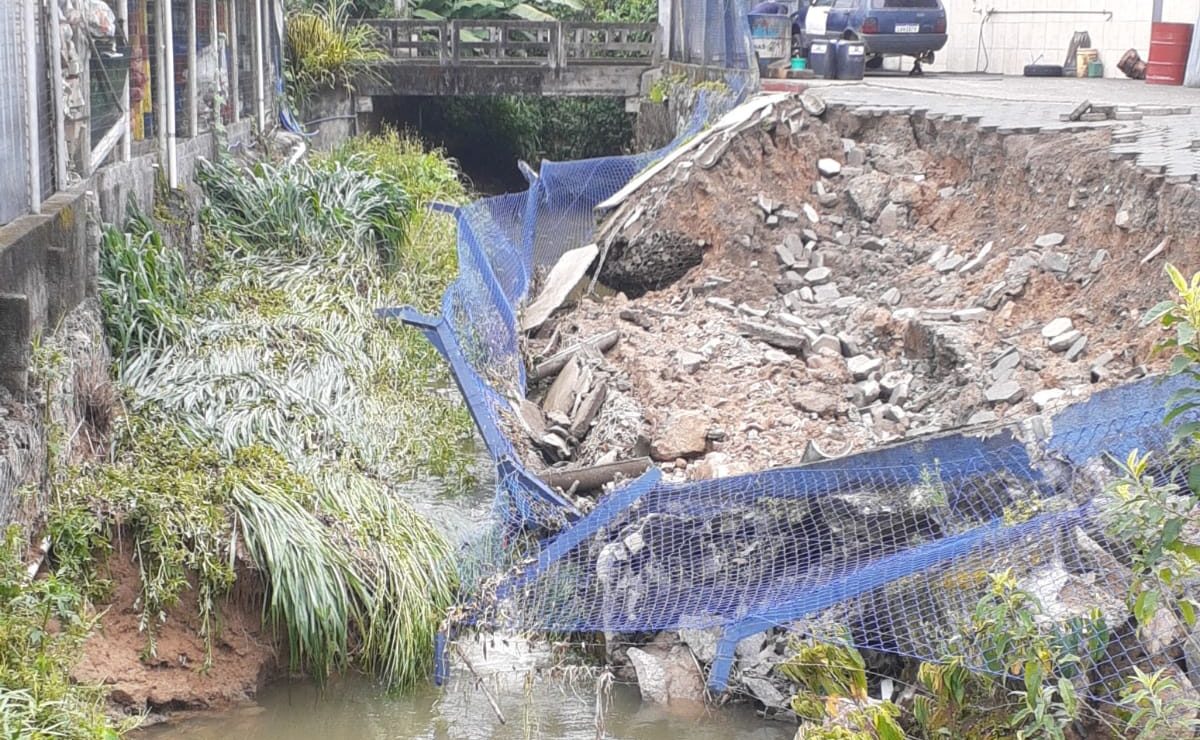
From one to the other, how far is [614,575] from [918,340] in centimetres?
344

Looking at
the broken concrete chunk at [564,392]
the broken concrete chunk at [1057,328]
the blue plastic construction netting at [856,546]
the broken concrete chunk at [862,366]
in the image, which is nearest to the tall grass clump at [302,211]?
the broken concrete chunk at [564,392]

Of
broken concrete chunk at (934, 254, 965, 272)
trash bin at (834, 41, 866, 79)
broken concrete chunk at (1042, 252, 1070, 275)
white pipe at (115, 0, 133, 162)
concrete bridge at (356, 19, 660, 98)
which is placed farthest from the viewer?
concrete bridge at (356, 19, 660, 98)

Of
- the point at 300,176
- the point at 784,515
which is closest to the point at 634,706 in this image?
the point at 784,515

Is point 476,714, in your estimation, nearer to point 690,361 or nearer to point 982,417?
point 982,417

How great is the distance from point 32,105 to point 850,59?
1265 centimetres

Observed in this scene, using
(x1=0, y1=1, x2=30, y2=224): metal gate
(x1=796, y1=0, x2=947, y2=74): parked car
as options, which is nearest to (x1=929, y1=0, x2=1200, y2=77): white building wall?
(x1=796, y1=0, x2=947, y2=74): parked car

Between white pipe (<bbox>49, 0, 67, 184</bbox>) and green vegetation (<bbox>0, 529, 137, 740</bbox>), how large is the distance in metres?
2.56

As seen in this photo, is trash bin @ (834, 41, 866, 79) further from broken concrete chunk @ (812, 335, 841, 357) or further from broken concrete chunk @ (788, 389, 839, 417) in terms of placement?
Answer: broken concrete chunk @ (788, 389, 839, 417)

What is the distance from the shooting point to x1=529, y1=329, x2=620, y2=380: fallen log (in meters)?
9.78

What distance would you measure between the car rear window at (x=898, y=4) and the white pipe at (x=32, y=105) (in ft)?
51.6

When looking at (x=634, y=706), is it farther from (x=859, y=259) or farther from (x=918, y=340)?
(x=859, y=259)

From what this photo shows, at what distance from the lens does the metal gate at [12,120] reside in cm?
604

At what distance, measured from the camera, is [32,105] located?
6.37 metres

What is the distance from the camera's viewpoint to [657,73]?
1928 centimetres
